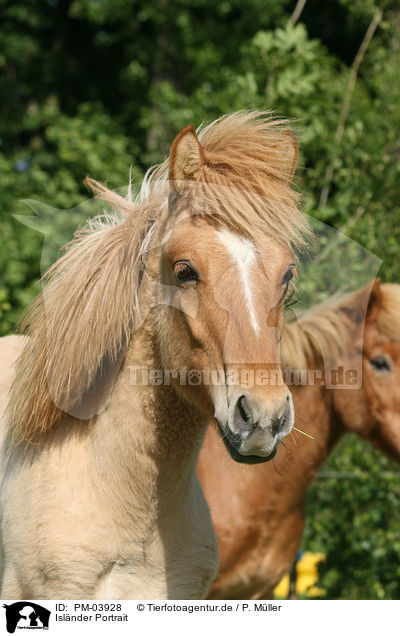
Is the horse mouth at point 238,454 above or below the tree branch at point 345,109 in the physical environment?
below

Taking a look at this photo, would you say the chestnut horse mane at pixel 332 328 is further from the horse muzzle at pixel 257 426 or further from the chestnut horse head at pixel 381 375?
the horse muzzle at pixel 257 426

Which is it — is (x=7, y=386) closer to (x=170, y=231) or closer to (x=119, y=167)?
(x=170, y=231)

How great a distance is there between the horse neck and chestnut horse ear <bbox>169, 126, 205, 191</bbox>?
19.9 inches

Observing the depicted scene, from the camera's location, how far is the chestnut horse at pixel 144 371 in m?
→ 1.92

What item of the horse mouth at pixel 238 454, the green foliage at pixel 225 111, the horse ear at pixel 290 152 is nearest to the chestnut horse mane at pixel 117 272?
the horse ear at pixel 290 152

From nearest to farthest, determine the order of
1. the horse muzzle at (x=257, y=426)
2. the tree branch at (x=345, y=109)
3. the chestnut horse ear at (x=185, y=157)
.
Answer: the horse muzzle at (x=257, y=426) < the chestnut horse ear at (x=185, y=157) < the tree branch at (x=345, y=109)

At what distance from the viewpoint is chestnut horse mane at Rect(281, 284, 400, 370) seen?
3453 millimetres

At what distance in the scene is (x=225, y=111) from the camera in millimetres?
5652

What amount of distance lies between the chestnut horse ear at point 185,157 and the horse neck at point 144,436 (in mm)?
507

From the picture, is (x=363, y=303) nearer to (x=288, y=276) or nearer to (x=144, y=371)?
(x=288, y=276)

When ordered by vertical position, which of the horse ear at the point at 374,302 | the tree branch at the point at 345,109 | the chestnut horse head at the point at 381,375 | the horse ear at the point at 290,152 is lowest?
the chestnut horse head at the point at 381,375

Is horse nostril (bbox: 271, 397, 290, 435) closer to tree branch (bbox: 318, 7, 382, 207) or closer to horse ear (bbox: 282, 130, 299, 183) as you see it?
horse ear (bbox: 282, 130, 299, 183)

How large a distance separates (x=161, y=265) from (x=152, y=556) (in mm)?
959
